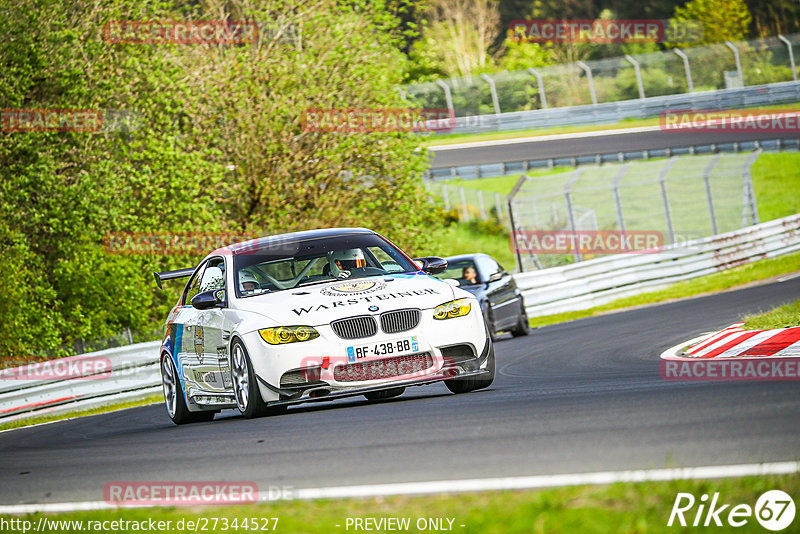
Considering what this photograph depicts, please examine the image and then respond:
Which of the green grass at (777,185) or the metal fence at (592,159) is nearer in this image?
the metal fence at (592,159)

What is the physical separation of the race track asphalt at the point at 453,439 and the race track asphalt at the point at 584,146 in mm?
30955

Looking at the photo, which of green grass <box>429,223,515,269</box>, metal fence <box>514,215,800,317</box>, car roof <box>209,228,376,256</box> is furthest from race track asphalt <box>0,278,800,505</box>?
green grass <box>429,223,515,269</box>

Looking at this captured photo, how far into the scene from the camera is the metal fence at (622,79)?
43.9 m

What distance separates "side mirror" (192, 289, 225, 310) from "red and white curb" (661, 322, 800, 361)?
443 centimetres

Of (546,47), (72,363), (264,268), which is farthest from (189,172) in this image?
(546,47)

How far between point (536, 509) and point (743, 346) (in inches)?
259

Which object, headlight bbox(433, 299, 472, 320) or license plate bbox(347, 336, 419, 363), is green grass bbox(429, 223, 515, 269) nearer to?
headlight bbox(433, 299, 472, 320)

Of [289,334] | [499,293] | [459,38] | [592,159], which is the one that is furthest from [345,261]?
[459,38]

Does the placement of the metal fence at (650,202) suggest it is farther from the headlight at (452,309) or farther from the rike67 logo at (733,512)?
the rike67 logo at (733,512)

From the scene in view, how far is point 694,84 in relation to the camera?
4547 cm

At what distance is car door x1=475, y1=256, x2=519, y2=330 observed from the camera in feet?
60.1

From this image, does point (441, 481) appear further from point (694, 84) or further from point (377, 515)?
point (694, 84)

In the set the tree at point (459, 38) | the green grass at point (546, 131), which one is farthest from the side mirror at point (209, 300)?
the tree at point (459, 38)

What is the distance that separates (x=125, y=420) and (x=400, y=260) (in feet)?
12.7
